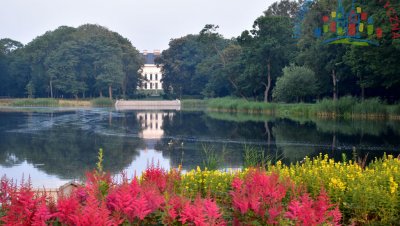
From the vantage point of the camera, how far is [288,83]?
176ft

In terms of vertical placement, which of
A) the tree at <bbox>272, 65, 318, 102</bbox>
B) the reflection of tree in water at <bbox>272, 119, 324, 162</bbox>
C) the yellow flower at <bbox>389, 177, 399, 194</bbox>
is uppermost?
the tree at <bbox>272, 65, 318, 102</bbox>

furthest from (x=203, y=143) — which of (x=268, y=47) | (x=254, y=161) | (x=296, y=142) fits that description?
(x=268, y=47)

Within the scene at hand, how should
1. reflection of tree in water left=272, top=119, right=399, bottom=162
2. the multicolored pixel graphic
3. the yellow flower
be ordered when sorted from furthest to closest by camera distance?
the multicolored pixel graphic → reflection of tree in water left=272, top=119, right=399, bottom=162 → the yellow flower

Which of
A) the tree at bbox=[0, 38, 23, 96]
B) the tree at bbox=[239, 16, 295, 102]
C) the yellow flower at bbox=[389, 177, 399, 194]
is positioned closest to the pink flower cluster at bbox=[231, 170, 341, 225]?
the yellow flower at bbox=[389, 177, 399, 194]

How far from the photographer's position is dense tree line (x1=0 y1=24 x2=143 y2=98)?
313 feet

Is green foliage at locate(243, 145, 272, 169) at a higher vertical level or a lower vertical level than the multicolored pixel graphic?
lower

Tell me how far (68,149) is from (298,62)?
41.2 m

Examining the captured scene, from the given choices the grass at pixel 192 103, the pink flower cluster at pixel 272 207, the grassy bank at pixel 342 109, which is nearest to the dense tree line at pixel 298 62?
the grassy bank at pixel 342 109

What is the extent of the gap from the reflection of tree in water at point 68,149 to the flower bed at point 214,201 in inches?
375

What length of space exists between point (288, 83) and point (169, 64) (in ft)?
193

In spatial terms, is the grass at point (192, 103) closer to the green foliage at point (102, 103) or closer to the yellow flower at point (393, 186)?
the green foliage at point (102, 103)

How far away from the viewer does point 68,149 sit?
23.5m

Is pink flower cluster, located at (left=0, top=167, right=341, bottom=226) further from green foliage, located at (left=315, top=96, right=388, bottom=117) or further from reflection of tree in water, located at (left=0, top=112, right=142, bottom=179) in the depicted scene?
green foliage, located at (left=315, top=96, right=388, bottom=117)

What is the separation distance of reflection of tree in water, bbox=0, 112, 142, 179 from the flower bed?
951 cm
